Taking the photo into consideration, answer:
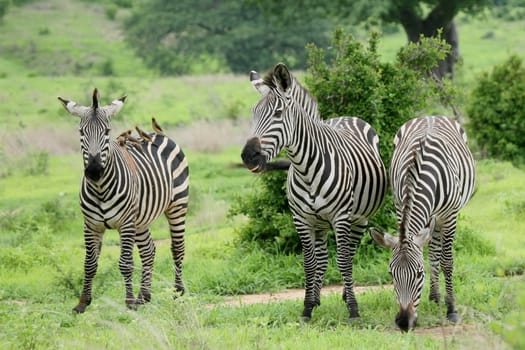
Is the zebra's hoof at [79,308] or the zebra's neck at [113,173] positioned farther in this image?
the zebra's hoof at [79,308]

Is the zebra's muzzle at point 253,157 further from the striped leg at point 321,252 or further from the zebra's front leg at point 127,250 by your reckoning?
the zebra's front leg at point 127,250

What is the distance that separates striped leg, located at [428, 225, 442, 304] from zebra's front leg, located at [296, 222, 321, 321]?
114 centimetres

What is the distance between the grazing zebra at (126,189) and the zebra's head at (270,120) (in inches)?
67.4

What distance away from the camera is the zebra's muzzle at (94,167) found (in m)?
8.68

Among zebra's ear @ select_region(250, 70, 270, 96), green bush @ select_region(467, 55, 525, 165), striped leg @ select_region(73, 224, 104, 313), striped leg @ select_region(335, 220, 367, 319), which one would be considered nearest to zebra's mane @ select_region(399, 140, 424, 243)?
striped leg @ select_region(335, 220, 367, 319)

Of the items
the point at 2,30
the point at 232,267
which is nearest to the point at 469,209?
the point at 232,267

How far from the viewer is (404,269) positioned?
Answer: 7324mm

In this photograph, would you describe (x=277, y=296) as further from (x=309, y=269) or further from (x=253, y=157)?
(x=253, y=157)

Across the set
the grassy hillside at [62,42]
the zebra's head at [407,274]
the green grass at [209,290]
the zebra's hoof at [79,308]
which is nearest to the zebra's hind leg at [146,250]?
the green grass at [209,290]

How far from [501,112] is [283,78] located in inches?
436


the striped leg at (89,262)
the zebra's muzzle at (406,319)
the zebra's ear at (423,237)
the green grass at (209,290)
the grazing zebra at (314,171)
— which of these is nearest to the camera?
the green grass at (209,290)

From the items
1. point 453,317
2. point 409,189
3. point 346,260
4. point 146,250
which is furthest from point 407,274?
point 146,250

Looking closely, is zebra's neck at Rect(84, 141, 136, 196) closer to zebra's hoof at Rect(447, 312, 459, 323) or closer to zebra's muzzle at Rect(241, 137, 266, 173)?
zebra's muzzle at Rect(241, 137, 266, 173)

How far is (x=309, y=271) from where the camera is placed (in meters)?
8.91
